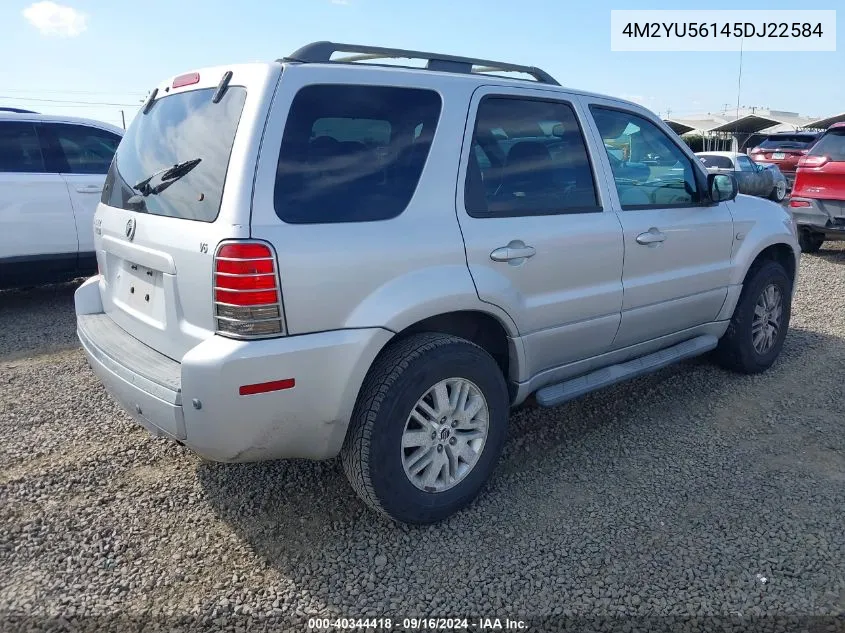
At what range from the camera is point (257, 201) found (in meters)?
2.45

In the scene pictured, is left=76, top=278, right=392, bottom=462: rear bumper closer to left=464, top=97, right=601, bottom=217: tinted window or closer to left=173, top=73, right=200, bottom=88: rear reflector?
left=464, top=97, right=601, bottom=217: tinted window

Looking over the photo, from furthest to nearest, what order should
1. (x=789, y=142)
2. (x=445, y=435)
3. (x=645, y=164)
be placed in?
(x=789, y=142)
(x=645, y=164)
(x=445, y=435)

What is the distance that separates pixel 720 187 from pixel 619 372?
1329mm

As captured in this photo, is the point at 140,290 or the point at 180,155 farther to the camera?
the point at 140,290

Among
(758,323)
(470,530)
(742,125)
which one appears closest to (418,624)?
(470,530)

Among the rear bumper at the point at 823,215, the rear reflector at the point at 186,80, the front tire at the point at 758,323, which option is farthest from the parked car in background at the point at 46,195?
the rear bumper at the point at 823,215

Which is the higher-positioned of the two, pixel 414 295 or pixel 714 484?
pixel 414 295

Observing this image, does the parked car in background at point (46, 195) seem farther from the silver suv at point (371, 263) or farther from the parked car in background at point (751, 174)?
the parked car in background at point (751, 174)

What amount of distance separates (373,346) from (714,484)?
1877 millimetres

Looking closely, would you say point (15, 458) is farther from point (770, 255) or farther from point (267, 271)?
point (770, 255)

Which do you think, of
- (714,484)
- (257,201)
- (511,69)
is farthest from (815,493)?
(257,201)

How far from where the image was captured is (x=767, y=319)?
479 cm

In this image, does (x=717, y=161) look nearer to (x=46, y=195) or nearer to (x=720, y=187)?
(x=720, y=187)

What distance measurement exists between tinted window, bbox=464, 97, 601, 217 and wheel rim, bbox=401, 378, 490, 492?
80 cm
